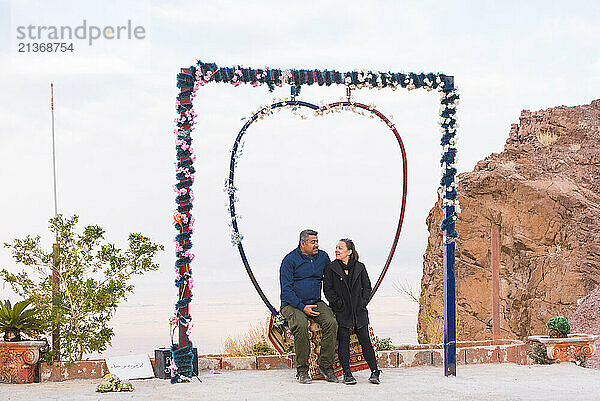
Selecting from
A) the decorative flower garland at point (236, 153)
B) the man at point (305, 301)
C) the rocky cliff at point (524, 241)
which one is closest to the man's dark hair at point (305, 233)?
the man at point (305, 301)

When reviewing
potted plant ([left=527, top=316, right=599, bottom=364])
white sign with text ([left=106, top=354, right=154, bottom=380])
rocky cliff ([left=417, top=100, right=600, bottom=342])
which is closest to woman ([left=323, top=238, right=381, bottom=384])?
white sign with text ([left=106, top=354, right=154, bottom=380])

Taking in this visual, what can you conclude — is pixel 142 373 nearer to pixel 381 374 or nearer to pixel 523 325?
pixel 381 374

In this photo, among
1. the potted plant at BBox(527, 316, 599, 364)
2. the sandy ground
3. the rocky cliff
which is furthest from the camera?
the rocky cliff

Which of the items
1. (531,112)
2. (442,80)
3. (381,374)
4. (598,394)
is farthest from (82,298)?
(531,112)

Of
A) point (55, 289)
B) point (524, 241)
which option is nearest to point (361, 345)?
point (55, 289)

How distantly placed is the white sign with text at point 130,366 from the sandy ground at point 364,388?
0.42 ft

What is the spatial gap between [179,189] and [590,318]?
7.61 m

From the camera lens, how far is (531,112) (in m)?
17.7

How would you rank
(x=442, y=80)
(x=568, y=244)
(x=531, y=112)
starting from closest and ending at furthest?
(x=442, y=80)
(x=568, y=244)
(x=531, y=112)

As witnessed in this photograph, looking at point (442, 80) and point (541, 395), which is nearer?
point (541, 395)

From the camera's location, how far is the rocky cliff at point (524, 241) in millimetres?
13648

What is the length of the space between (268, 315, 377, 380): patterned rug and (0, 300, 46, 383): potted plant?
2.25 meters

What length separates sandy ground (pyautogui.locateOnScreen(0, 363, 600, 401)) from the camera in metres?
6.41

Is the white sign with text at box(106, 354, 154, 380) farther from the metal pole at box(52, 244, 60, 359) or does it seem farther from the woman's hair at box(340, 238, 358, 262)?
the woman's hair at box(340, 238, 358, 262)
